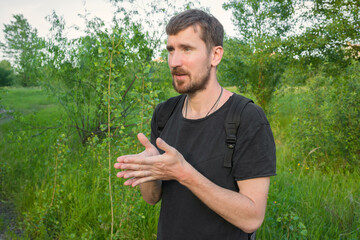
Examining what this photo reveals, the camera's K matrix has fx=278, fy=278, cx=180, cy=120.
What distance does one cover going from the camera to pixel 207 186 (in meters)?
1.32

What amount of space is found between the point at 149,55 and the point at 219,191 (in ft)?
12.2

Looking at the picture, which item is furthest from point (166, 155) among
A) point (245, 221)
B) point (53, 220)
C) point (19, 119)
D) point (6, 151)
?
point (6, 151)

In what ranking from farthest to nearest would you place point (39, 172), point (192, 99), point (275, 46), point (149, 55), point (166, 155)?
point (275, 46), point (39, 172), point (149, 55), point (192, 99), point (166, 155)

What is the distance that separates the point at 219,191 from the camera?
1345mm

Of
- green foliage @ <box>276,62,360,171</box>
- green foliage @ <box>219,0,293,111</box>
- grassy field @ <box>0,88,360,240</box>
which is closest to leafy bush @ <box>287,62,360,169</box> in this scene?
green foliage @ <box>276,62,360,171</box>

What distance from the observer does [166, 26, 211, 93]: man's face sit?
1.70 metres

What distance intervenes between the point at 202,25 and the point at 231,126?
660 millimetres

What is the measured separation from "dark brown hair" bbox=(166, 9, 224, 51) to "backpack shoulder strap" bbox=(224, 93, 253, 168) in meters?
0.45

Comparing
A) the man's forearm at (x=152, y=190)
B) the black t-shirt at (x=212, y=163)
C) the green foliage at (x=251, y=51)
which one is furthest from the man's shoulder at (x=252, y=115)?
the green foliage at (x=251, y=51)

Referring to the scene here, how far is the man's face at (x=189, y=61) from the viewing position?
1695 mm

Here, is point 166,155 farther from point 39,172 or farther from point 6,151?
point 6,151

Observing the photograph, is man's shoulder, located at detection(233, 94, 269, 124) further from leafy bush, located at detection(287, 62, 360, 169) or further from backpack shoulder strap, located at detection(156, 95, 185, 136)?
leafy bush, located at detection(287, 62, 360, 169)

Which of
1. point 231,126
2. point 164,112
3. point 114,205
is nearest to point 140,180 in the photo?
point 231,126

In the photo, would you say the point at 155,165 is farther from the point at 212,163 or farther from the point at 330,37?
the point at 330,37
